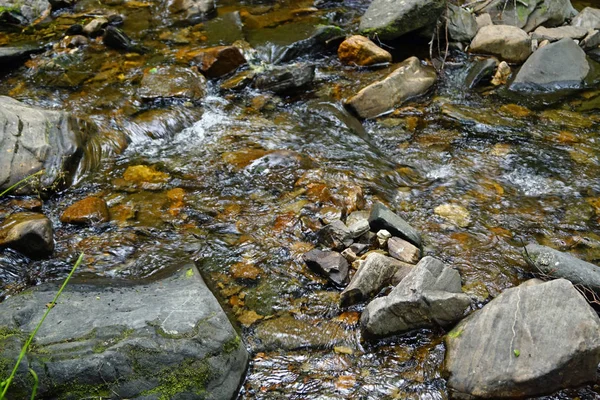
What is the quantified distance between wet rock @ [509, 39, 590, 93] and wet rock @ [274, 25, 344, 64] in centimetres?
246

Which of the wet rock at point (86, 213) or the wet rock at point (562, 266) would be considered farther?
the wet rock at point (86, 213)

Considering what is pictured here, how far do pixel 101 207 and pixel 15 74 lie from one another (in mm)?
3403

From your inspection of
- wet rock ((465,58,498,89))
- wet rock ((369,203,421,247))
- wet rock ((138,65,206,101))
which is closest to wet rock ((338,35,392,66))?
wet rock ((465,58,498,89))

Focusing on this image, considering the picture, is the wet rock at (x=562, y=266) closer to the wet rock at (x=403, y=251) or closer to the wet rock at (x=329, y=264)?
the wet rock at (x=403, y=251)

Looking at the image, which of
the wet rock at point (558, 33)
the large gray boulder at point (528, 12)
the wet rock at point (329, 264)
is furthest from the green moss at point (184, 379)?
the large gray boulder at point (528, 12)

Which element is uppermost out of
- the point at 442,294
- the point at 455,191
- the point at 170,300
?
the point at 170,300

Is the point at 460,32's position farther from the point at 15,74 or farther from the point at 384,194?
the point at 15,74

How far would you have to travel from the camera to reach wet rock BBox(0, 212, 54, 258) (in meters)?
3.67

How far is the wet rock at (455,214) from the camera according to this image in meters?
4.18

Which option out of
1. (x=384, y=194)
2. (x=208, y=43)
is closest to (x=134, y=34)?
(x=208, y=43)

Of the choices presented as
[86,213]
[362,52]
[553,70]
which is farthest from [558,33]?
[86,213]

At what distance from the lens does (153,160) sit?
16.5 feet

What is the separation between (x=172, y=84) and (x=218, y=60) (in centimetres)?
71

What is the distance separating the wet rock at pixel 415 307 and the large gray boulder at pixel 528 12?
580 centimetres
